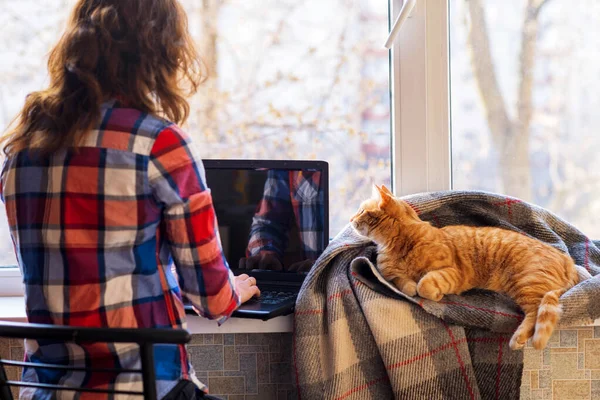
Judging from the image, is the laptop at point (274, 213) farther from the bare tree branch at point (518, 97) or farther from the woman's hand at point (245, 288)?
the bare tree branch at point (518, 97)

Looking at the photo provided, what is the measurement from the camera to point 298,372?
141 centimetres

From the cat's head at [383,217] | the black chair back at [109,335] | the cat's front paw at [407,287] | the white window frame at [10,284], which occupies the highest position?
the cat's head at [383,217]

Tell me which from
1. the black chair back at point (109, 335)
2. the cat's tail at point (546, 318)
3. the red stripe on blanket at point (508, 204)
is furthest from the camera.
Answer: the red stripe on blanket at point (508, 204)

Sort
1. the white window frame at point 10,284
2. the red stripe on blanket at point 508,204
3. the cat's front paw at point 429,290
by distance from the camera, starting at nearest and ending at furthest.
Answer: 1. the cat's front paw at point 429,290
2. the red stripe on blanket at point 508,204
3. the white window frame at point 10,284

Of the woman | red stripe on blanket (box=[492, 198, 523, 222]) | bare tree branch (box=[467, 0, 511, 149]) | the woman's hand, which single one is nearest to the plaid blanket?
the woman's hand

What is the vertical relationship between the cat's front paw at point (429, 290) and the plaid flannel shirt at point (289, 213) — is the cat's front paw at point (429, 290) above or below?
below

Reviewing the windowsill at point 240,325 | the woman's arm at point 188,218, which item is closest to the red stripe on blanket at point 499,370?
the windowsill at point 240,325

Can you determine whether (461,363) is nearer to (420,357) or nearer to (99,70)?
(420,357)

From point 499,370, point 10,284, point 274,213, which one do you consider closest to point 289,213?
point 274,213

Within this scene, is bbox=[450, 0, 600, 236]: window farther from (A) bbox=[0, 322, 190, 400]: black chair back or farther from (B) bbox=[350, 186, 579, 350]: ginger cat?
(A) bbox=[0, 322, 190, 400]: black chair back

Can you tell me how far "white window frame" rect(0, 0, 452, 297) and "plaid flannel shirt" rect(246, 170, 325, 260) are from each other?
0.33 meters

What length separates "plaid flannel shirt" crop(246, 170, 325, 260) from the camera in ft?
5.31

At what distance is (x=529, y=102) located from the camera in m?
1.84

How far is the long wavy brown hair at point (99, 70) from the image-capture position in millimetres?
973
